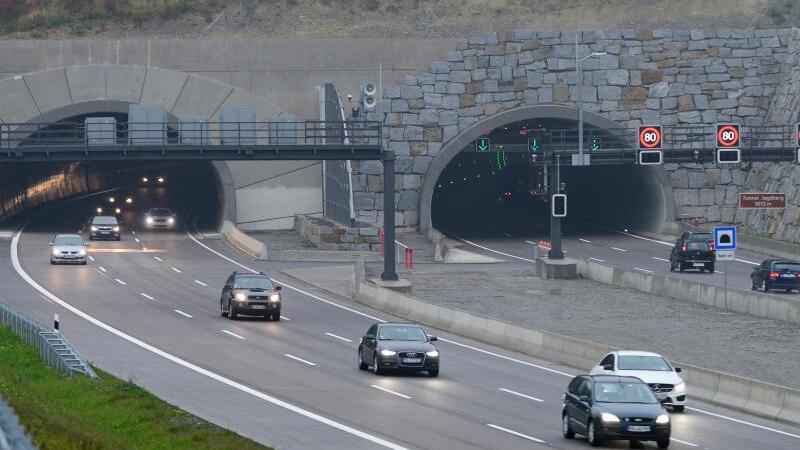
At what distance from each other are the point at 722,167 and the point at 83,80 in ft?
125

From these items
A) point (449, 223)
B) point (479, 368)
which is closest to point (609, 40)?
point (449, 223)

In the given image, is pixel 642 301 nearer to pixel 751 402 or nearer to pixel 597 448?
pixel 751 402

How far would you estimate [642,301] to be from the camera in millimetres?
56031

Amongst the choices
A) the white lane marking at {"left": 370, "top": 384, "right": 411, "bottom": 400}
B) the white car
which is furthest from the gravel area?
the white lane marking at {"left": 370, "top": 384, "right": 411, "bottom": 400}

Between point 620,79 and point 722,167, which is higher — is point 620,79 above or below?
above

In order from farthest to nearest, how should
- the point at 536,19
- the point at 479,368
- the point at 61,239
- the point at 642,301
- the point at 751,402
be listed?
1. the point at 536,19
2. the point at 61,239
3. the point at 642,301
4. the point at 479,368
5. the point at 751,402

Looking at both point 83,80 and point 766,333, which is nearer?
point 766,333

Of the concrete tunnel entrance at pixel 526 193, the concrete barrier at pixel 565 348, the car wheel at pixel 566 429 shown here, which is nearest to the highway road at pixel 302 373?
the car wheel at pixel 566 429

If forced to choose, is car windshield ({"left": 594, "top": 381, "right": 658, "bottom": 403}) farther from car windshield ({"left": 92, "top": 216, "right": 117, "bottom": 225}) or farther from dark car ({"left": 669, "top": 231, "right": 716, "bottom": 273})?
car windshield ({"left": 92, "top": 216, "right": 117, "bottom": 225})

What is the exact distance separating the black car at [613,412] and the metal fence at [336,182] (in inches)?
2083

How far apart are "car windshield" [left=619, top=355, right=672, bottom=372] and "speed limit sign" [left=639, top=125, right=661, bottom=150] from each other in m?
32.5

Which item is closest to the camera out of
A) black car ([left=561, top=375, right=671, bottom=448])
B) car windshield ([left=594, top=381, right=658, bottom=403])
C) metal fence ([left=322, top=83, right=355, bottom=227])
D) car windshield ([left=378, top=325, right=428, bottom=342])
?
black car ([left=561, top=375, right=671, bottom=448])

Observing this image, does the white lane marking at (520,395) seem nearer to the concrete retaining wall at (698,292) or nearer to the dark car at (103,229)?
the concrete retaining wall at (698,292)

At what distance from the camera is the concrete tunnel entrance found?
289 feet
